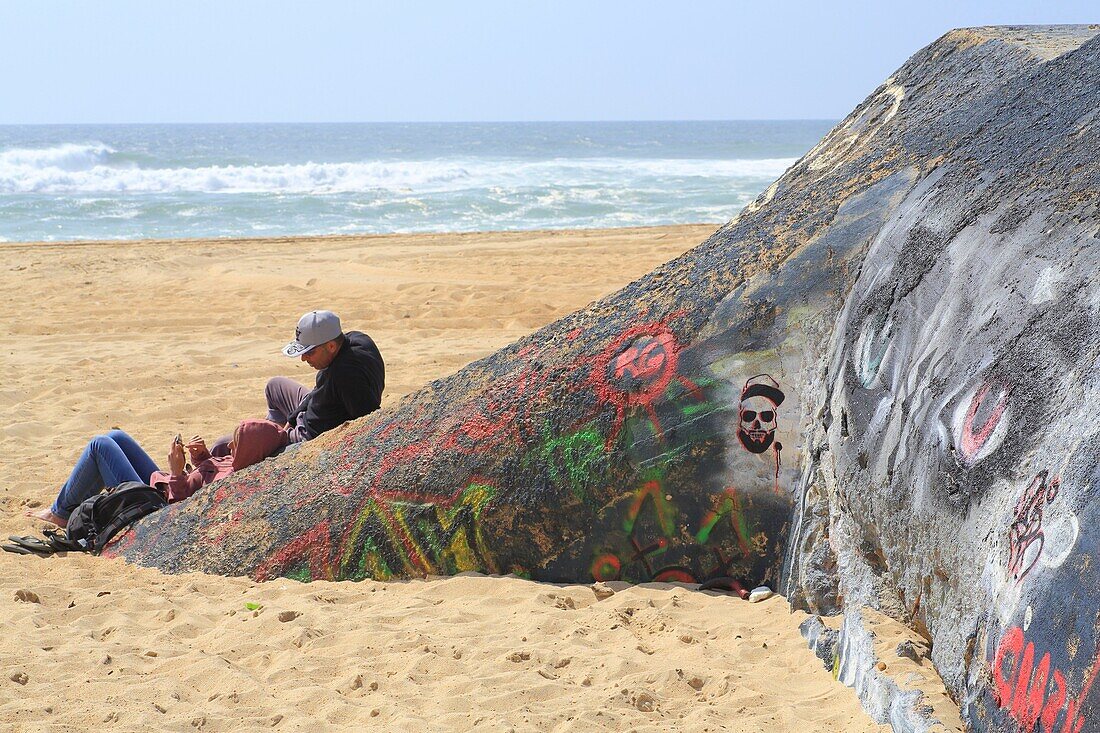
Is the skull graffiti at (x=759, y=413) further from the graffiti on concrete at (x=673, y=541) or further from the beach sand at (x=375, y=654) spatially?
the beach sand at (x=375, y=654)

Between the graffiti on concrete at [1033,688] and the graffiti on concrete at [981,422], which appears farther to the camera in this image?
the graffiti on concrete at [981,422]

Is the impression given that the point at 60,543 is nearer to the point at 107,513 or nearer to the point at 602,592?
the point at 107,513

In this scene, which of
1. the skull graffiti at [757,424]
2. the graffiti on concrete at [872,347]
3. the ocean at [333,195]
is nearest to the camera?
the graffiti on concrete at [872,347]

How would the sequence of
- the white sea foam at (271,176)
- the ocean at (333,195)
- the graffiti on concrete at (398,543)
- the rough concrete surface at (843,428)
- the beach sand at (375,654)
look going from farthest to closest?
the white sea foam at (271,176) < the ocean at (333,195) < the graffiti on concrete at (398,543) < the beach sand at (375,654) < the rough concrete surface at (843,428)

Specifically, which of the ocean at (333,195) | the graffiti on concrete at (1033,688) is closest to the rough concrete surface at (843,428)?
the graffiti on concrete at (1033,688)

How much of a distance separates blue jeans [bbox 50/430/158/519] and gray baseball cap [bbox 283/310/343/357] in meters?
1.12

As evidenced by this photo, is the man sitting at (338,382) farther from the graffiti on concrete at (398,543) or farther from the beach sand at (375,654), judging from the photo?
the beach sand at (375,654)

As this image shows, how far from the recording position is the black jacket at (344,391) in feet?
17.1

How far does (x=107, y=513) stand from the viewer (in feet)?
17.0

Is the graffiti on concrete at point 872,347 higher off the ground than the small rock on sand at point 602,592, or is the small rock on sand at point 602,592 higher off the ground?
the graffiti on concrete at point 872,347

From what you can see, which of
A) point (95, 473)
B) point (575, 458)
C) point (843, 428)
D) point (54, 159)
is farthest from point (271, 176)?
point (843, 428)

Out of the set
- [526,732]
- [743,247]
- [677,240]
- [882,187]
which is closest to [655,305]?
[743,247]

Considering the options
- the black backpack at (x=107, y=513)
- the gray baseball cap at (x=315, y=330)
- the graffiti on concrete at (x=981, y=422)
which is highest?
the graffiti on concrete at (x=981, y=422)

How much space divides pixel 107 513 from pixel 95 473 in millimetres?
297
